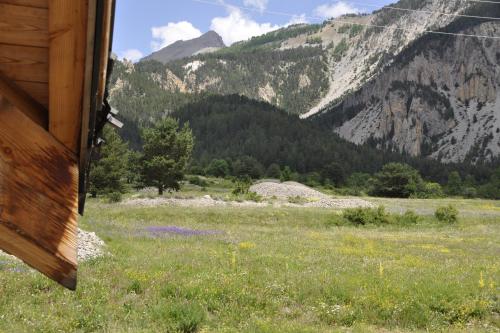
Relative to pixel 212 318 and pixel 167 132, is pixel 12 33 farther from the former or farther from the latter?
pixel 167 132

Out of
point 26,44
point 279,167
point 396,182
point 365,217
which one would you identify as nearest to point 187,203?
point 365,217

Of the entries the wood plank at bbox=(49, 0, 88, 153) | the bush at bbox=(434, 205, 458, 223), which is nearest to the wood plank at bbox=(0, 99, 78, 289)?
the wood plank at bbox=(49, 0, 88, 153)

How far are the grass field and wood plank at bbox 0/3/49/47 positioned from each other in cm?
707

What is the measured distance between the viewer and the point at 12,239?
7.34ft

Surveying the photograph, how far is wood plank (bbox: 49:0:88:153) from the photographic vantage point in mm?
2295

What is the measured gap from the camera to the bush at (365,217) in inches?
1399

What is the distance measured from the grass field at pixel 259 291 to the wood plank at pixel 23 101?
648cm

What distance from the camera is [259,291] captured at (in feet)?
38.5

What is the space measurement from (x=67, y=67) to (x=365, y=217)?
115 feet

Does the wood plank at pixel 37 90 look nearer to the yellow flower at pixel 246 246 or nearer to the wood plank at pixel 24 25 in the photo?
the wood plank at pixel 24 25

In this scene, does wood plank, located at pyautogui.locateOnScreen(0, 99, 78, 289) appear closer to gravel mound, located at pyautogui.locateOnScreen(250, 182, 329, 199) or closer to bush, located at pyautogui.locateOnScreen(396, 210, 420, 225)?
bush, located at pyautogui.locateOnScreen(396, 210, 420, 225)

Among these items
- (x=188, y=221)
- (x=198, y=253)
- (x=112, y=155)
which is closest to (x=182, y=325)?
(x=198, y=253)

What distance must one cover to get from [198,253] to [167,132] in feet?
134

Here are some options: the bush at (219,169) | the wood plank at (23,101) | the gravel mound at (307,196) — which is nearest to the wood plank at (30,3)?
the wood plank at (23,101)
